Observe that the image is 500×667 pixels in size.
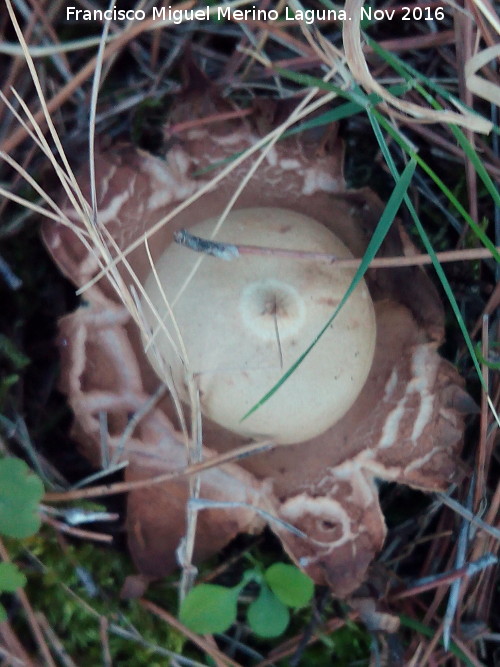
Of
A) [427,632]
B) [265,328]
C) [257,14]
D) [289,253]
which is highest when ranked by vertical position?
[257,14]

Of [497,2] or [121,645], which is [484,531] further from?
[497,2]

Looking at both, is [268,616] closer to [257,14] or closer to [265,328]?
[265,328]

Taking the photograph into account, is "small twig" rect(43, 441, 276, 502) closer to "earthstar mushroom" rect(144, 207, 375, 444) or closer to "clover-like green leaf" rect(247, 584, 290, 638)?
"earthstar mushroom" rect(144, 207, 375, 444)

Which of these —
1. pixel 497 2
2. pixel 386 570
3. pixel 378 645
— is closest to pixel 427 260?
pixel 497 2

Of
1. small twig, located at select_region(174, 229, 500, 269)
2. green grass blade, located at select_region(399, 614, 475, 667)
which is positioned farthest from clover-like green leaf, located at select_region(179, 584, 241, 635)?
small twig, located at select_region(174, 229, 500, 269)

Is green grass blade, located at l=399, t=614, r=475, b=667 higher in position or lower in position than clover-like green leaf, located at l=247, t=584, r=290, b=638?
lower

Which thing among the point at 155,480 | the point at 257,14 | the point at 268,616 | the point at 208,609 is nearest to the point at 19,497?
the point at 155,480

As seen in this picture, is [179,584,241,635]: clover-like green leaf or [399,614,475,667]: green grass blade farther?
[399,614,475,667]: green grass blade
